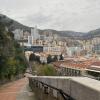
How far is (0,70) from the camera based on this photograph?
5497cm

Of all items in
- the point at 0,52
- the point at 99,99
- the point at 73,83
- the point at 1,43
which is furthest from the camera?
the point at 1,43

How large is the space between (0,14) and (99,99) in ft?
182

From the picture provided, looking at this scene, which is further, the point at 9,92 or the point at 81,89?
the point at 9,92

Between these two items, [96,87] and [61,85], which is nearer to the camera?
[96,87]

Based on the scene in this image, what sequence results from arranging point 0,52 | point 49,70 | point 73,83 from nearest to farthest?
1. point 73,83
2. point 0,52
3. point 49,70

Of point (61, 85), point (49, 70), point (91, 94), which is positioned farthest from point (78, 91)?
point (49, 70)

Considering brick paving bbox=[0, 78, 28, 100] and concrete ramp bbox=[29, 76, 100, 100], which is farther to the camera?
brick paving bbox=[0, 78, 28, 100]

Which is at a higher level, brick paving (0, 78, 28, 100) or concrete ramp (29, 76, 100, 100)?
concrete ramp (29, 76, 100, 100)

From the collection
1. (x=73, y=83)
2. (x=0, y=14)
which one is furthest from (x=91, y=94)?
(x=0, y=14)

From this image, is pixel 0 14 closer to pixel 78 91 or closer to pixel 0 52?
pixel 0 52

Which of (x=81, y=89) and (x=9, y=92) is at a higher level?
(x=81, y=89)

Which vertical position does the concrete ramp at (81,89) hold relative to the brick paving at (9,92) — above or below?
above

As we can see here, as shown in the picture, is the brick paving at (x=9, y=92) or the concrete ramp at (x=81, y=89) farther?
the brick paving at (x=9, y=92)

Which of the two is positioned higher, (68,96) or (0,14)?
(0,14)
